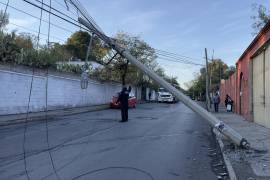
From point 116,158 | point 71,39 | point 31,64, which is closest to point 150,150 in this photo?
point 116,158

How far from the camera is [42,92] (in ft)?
89.2

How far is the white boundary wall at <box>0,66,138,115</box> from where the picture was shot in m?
22.8

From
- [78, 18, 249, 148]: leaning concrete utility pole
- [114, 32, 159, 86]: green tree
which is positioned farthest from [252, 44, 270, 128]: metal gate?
[114, 32, 159, 86]: green tree

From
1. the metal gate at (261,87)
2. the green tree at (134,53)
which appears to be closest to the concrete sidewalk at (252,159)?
the metal gate at (261,87)

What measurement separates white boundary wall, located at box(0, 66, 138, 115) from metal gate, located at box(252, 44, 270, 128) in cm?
1310

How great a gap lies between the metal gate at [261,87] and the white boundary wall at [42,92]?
13105 millimetres

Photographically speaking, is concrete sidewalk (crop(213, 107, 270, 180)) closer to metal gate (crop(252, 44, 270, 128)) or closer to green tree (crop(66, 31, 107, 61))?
metal gate (crop(252, 44, 270, 128))

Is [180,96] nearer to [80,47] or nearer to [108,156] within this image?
[108,156]

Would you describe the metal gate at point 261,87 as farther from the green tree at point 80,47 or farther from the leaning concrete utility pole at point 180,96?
the green tree at point 80,47

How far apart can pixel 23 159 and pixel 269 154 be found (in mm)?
6308

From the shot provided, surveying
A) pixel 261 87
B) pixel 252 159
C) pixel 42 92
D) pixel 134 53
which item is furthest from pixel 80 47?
pixel 252 159

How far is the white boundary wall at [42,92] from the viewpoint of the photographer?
74.7 feet

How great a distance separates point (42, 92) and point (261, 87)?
46.9 ft

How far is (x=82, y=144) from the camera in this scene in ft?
40.9
